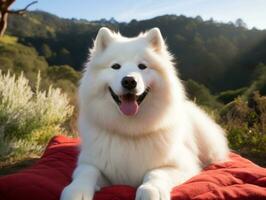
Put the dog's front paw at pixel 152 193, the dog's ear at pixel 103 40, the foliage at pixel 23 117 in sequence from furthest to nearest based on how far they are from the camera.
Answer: the foliage at pixel 23 117, the dog's ear at pixel 103 40, the dog's front paw at pixel 152 193

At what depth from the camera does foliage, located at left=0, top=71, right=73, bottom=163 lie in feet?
18.3

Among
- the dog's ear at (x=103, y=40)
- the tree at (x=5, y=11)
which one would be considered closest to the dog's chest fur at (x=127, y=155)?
the dog's ear at (x=103, y=40)

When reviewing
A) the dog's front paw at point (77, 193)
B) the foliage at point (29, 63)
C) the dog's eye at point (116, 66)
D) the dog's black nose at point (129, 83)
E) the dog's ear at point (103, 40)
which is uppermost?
the dog's ear at point (103, 40)

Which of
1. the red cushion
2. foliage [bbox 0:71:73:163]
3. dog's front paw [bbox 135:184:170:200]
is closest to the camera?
dog's front paw [bbox 135:184:170:200]

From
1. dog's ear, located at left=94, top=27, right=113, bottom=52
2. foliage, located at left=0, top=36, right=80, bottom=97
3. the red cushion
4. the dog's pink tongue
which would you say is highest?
dog's ear, located at left=94, top=27, right=113, bottom=52

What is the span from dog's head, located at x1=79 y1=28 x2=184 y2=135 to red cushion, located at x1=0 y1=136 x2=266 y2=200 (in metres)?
0.50

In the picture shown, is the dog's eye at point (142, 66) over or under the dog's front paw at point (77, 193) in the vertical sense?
over

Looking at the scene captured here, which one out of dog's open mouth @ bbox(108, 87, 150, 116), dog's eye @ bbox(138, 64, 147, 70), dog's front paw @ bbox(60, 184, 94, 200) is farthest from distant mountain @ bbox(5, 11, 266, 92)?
dog's front paw @ bbox(60, 184, 94, 200)

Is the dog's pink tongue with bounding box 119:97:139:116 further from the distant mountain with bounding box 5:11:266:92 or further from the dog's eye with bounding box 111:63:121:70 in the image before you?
the distant mountain with bounding box 5:11:266:92

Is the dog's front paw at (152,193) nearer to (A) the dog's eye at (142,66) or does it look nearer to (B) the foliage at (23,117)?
(A) the dog's eye at (142,66)

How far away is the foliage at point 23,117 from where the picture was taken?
5.58m

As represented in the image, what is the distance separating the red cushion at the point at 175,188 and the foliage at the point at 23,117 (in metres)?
1.99

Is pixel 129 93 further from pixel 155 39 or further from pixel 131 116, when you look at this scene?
pixel 155 39

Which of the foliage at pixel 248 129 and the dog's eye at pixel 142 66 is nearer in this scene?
the dog's eye at pixel 142 66
